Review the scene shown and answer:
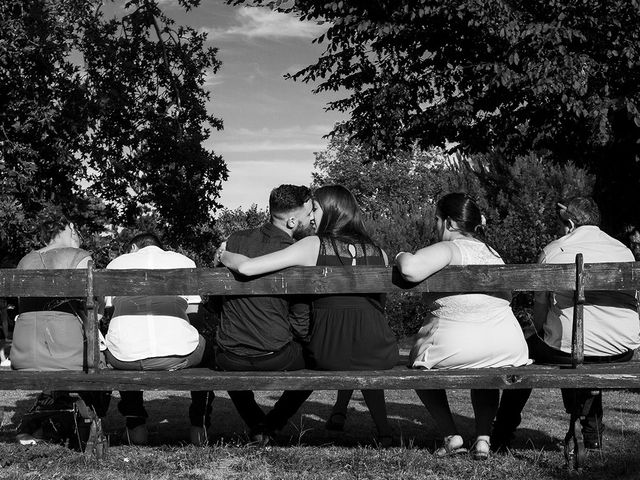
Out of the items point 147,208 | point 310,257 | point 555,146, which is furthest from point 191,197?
point 310,257

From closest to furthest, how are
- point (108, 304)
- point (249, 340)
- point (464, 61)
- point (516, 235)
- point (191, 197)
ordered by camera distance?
point (249, 340) → point (108, 304) → point (464, 61) → point (191, 197) → point (516, 235)

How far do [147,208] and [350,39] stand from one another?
4.96 m

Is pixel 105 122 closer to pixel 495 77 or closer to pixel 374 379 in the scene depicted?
pixel 495 77

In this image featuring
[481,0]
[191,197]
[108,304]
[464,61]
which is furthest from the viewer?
[191,197]

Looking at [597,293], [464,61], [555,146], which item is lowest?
[597,293]

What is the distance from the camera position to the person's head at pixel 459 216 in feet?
17.5

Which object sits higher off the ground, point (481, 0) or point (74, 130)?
point (481, 0)

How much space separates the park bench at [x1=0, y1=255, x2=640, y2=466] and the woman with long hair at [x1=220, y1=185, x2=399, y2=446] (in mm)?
114

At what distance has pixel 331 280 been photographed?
194 inches

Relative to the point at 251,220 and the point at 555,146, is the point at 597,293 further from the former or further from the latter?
the point at 251,220

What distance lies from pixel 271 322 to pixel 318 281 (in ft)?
1.42

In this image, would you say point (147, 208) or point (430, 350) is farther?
point (147, 208)

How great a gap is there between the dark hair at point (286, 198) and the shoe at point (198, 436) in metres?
1.50

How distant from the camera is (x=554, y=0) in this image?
13695 mm
